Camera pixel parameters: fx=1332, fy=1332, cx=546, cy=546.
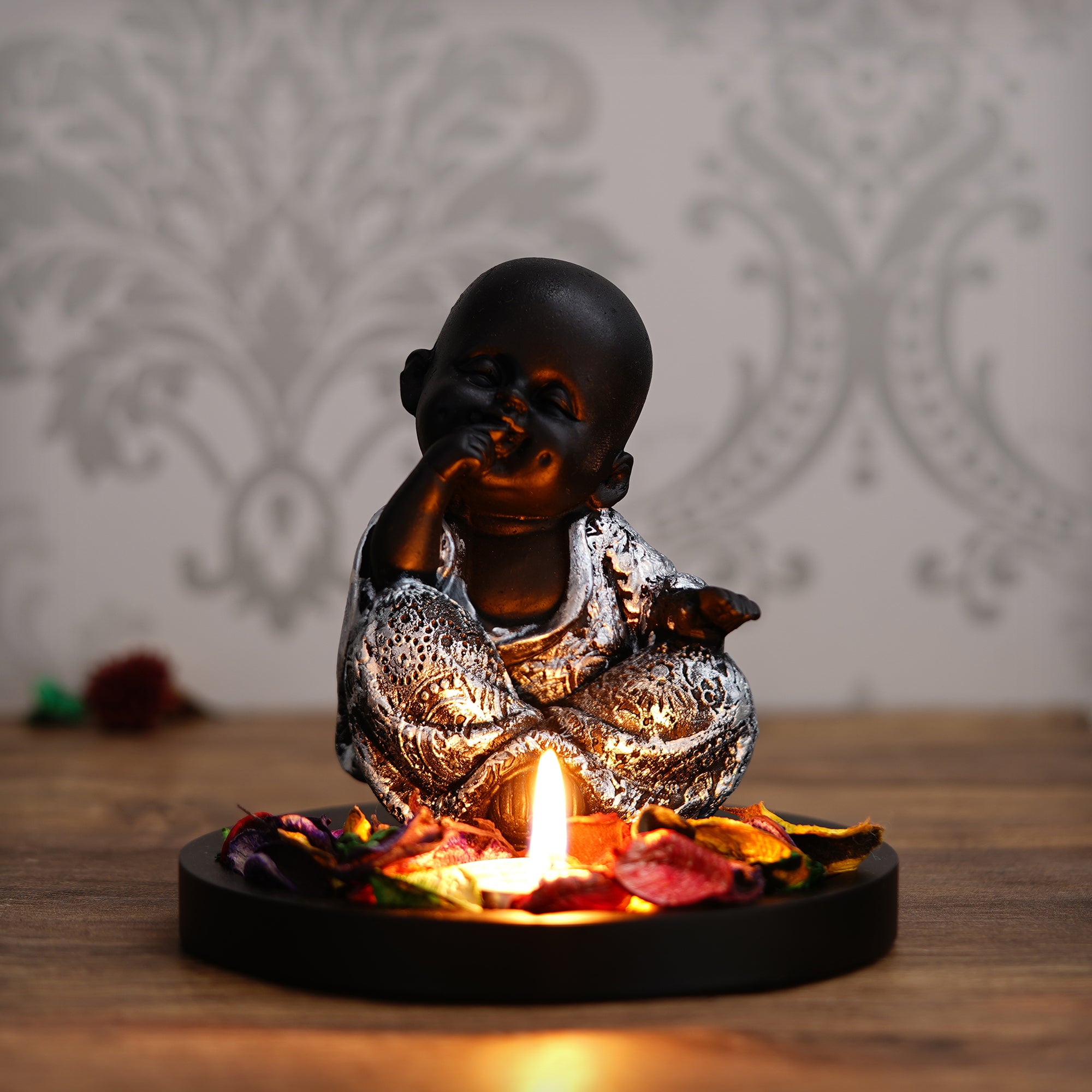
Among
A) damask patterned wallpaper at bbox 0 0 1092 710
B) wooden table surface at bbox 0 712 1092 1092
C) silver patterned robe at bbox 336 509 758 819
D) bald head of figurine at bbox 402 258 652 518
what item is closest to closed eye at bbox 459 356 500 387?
bald head of figurine at bbox 402 258 652 518

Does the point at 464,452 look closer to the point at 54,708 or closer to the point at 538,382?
the point at 538,382

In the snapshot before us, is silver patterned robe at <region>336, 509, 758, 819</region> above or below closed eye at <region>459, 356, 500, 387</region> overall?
below

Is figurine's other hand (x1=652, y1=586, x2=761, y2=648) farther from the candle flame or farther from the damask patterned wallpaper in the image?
the damask patterned wallpaper

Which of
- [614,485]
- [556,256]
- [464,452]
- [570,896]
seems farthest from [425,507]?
[556,256]

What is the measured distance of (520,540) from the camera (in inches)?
35.9

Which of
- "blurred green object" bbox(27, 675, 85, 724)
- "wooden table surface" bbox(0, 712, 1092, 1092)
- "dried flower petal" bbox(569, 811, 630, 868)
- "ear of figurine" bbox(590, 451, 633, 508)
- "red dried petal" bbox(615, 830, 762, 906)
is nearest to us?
"wooden table surface" bbox(0, 712, 1092, 1092)

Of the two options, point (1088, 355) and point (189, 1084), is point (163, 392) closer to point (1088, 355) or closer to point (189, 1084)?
point (1088, 355)

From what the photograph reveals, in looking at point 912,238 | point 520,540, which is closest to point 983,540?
point 912,238

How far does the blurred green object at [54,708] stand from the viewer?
185cm

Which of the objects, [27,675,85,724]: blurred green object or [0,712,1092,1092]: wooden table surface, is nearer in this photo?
[0,712,1092,1092]: wooden table surface

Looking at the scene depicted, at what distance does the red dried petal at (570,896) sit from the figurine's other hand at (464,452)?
0.27 meters

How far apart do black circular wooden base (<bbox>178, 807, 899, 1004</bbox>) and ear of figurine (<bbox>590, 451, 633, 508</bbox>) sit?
0.32m

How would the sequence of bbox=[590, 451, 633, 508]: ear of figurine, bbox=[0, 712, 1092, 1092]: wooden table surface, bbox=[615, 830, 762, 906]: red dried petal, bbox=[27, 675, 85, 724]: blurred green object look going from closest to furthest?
bbox=[0, 712, 1092, 1092]: wooden table surface → bbox=[615, 830, 762, 906]: red dried petal → bbox=[590, 451, 633, 508]: ear of figurine → bbox=[27, 675, 85, 724]: blurred green object

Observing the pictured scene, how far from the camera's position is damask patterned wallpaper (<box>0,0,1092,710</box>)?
193cm
